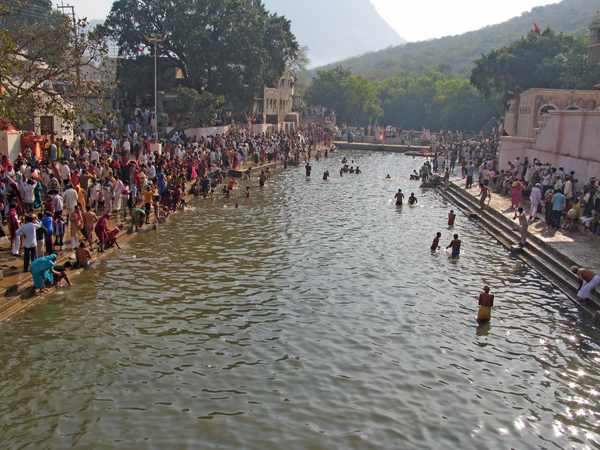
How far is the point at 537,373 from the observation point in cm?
1046

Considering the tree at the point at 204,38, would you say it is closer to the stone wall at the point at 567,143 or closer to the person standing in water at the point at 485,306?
the stone wall at the point at 567,143

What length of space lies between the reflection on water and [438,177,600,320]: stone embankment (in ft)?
1.82

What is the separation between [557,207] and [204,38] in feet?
103

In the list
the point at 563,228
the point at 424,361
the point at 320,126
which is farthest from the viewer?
the point at 320,126

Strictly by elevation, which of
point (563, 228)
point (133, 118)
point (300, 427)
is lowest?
point (300, 427)

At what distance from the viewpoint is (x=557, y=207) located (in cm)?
1927

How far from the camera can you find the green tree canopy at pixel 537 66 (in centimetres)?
4556

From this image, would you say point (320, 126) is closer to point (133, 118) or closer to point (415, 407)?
point (133, 118)

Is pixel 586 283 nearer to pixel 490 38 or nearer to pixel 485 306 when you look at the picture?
pixel 485 306

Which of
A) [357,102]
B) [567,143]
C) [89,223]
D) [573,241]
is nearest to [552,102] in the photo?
[567,143]

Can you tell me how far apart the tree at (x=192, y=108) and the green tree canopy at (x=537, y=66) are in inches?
1035

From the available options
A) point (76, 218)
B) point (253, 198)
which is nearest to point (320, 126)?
point (253, 198)

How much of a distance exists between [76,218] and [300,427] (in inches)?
379

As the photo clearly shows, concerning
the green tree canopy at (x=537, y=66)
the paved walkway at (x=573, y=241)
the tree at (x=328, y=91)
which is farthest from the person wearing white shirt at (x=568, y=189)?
the tree at (x=328, y=91)
